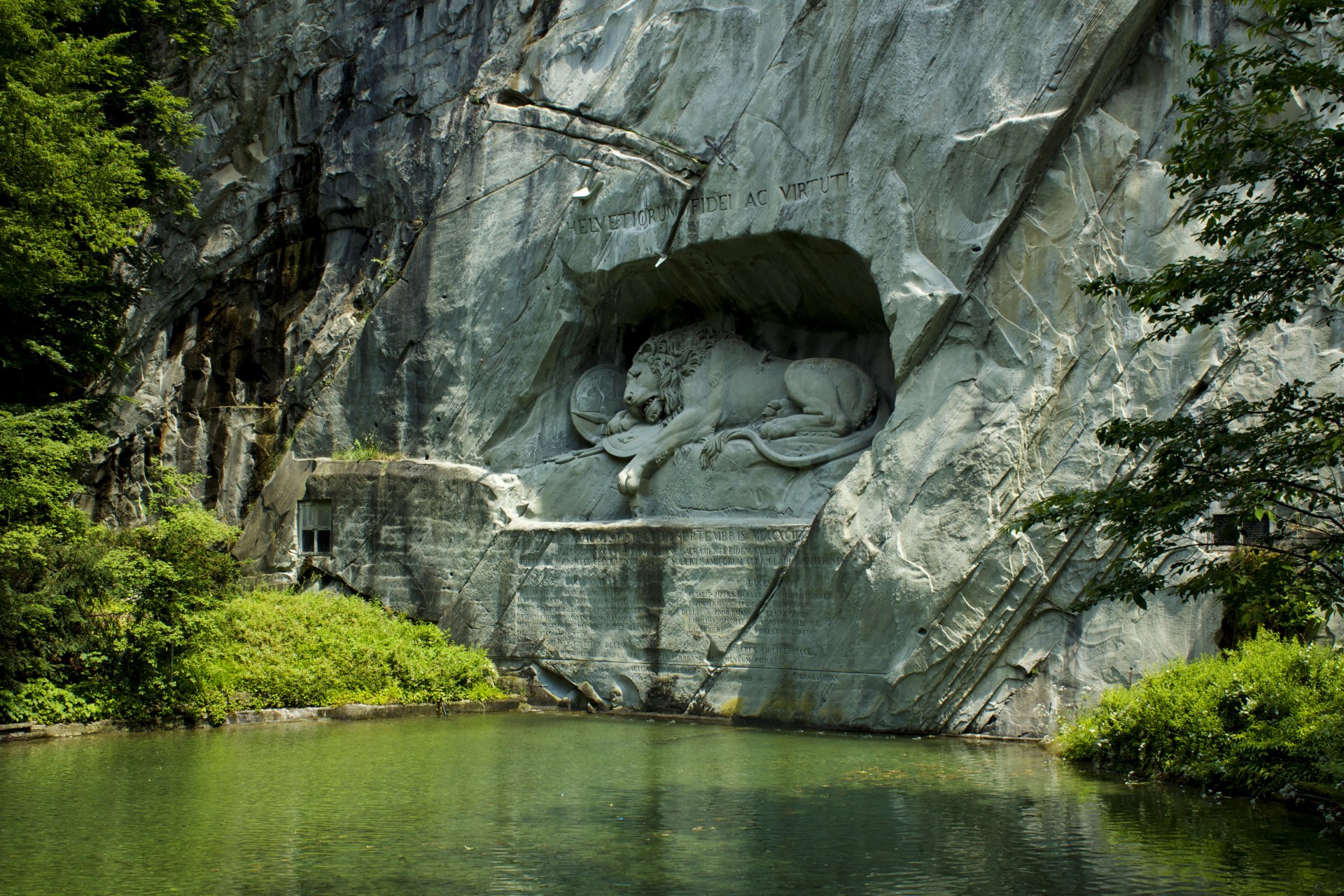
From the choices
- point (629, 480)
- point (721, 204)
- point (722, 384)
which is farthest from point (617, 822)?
point (721, 204)

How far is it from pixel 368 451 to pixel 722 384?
4.38 m

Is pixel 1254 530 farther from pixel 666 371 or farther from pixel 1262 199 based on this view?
pixel 666 371

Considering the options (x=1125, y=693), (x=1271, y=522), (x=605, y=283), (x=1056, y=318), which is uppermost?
(x=605, y=283)

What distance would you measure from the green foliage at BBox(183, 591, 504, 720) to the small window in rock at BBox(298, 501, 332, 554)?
105 cm

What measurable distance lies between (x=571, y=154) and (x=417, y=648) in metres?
5.87

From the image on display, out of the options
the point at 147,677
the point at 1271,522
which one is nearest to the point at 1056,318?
the point at 1271,522

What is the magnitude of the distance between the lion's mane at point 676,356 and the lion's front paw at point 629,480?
0.94 meters

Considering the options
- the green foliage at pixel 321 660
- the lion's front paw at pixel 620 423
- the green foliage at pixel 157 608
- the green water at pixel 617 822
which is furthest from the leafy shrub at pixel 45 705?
the lion's front paw at pixel 620 423

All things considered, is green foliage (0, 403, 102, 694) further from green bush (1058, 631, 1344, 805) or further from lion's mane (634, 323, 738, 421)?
green bush (1058, 631, 1344, 805)

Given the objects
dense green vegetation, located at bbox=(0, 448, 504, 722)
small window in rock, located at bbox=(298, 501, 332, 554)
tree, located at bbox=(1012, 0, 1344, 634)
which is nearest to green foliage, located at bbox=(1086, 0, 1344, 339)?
tree, located at bbox=(1012, 0, 1344, 634)

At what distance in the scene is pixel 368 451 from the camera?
49.8ft

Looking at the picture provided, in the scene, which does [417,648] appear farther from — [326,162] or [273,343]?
[326,162]

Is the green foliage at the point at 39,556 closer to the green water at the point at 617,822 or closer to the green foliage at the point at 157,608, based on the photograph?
the green foliage at the point at 157,608

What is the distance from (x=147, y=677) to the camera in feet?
39.3
